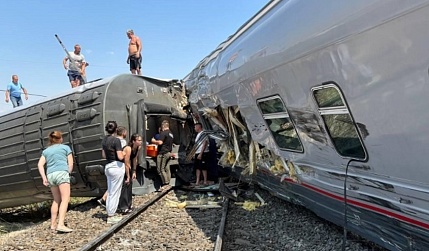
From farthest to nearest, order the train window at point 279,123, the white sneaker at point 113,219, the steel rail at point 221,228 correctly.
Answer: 1. the white sneaker at point 113,219
2. the steel rail at point 221,228
3. the train window at point 279,123

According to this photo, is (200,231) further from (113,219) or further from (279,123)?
(279,123)

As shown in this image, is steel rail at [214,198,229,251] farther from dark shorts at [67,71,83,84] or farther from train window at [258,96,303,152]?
Result: dark shorts at [67,71,83,84]

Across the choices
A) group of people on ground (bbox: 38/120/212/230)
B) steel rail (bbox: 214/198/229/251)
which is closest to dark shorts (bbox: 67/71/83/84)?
group of people on ground (bbox: 38/120/212/230)

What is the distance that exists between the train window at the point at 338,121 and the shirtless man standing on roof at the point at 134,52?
8800 millimetres

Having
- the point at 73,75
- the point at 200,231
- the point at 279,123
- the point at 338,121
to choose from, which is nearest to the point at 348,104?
the point at 338,121

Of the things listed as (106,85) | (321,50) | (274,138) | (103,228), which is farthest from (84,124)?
(321,50)

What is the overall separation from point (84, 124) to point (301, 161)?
533 centimetres

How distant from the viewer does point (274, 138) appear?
→ 15.4ft

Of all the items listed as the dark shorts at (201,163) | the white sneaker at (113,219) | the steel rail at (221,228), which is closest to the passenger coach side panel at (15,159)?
the white sneaker at (113,219)

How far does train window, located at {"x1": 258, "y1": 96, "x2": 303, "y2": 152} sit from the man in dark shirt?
495 cm

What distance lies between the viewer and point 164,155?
928cm

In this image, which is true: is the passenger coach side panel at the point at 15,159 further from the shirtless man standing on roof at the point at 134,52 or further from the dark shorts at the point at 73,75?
the shirtless man standing on roof at the point at 134,52

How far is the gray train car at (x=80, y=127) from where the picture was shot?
8156 mm

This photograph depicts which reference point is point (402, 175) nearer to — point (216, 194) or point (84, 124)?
point (216, 194)
